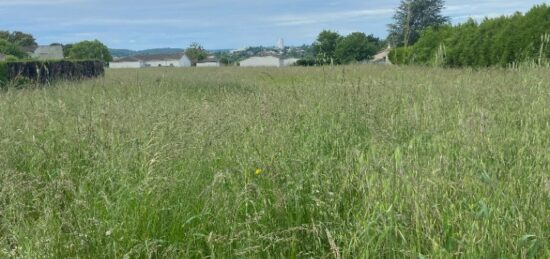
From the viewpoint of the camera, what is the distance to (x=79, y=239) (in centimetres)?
182

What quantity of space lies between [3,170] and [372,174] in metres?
2.13

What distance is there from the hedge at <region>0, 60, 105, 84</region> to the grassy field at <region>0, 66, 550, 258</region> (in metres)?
7.02

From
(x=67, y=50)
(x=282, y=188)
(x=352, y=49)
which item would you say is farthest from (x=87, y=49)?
(x=282, y=188)

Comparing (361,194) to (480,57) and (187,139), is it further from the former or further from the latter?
(480,57)

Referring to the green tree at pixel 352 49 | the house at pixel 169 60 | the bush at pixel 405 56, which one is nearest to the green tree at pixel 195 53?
→ the house at pixel 169 60

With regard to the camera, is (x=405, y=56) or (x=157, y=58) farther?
(x=157, y=58)

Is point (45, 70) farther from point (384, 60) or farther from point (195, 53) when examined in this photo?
point (195, 53)

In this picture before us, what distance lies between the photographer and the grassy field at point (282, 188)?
1733 mm

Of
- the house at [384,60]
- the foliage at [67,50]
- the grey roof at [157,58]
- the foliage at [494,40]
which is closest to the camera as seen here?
the foliage at [494,40]

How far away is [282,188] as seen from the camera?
2295 mm

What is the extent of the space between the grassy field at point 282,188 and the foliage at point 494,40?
758cm

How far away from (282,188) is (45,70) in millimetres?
8940

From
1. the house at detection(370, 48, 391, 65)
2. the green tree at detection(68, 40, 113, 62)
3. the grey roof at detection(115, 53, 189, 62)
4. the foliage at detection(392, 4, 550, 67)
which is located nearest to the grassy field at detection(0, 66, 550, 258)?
the house at detection(370, 48, 391, 65)

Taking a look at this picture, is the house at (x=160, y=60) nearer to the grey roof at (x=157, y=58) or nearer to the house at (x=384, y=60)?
the grey roof at (x=157, y=58)
